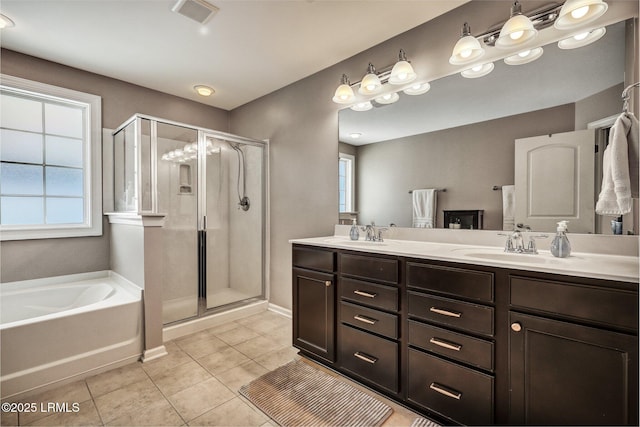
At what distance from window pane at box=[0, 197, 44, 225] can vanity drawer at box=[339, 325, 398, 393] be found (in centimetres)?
296

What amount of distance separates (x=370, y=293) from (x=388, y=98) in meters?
1.54

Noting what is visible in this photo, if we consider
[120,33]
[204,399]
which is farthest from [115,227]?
[204,399]

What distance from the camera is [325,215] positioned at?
111 inches

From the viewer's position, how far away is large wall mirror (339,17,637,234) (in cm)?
155

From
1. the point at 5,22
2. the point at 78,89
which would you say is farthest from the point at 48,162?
the point at 5,22

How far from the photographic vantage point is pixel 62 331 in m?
1.93

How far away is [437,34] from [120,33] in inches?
92.8

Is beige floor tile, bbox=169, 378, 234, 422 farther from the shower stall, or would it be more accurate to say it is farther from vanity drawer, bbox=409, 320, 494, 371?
vanity drawer, bbox=409, 320, 494, 371

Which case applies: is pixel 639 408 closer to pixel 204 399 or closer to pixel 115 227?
pixel 204 399

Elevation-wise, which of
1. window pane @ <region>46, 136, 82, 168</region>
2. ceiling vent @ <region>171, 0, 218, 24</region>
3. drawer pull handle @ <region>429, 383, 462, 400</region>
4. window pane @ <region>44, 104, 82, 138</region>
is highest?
ceiling vent @ <region>171, 0, 218, 24</region>

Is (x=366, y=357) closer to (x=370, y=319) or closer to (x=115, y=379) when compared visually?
(x=370, y=319)

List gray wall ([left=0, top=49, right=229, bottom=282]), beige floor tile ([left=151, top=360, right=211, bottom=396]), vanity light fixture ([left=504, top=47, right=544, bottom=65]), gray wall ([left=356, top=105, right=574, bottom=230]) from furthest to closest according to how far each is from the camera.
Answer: gray wall ([left=0, top=49, right=229, bottom=282])
beige floor tile ([left=151, top=360, right=211, bottom=396])
gray wall ([left=356, top=105, right=574, bottom=230])
vanity light fixture ([left=504, top=47, right=544, bottom=65])

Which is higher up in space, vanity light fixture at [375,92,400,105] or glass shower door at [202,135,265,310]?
vanity light fixture at [375,92,400,105]

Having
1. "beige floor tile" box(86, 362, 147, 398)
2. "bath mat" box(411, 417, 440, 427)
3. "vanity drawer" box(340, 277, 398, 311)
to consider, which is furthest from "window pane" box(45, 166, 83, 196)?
"bath mat" box(411, 417, 440, 427)
